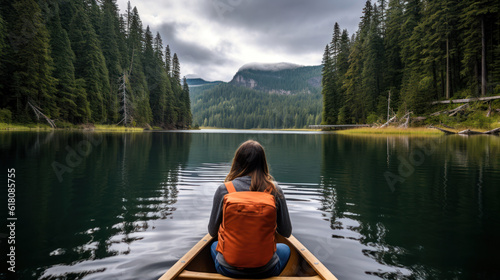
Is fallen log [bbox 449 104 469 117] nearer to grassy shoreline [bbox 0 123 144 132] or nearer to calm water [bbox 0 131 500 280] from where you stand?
calm water [bbox 0 131 500 280]

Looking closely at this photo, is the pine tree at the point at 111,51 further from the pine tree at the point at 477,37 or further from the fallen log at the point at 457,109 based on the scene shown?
the pine tree at the point at 477,37

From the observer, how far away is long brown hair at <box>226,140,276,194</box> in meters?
3.32

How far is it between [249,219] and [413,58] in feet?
164

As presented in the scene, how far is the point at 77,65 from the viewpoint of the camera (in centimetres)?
5066

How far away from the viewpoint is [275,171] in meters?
13.4

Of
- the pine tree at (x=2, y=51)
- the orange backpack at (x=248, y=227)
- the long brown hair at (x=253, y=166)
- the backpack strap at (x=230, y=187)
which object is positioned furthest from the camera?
the pine tree at (x=2, y=51)

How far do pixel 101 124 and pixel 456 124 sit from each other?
59.3 m

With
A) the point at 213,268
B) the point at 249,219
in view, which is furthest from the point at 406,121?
the point at 249,219

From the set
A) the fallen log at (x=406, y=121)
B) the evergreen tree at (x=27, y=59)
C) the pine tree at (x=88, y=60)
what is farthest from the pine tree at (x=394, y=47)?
the evergreen tree at (x=27, y=59)

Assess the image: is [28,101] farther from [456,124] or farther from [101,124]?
[456,124]

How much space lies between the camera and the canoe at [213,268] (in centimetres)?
307

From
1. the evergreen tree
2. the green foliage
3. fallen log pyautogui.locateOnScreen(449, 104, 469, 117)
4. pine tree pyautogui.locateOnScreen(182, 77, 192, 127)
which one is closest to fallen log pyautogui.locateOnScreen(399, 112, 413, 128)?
fallen log pyautogui.locateOnScreen(449, 104, 469, 117)

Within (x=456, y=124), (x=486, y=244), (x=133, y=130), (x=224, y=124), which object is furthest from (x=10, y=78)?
(x=224, y=124)

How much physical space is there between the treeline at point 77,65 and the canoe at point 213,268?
4439cm
